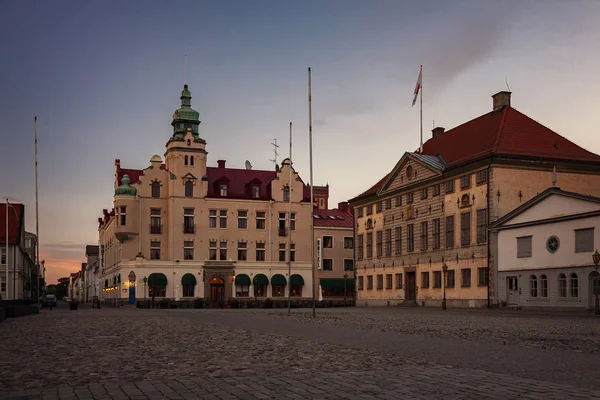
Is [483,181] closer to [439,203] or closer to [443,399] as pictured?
[439,203]

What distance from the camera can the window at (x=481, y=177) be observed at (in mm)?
50938

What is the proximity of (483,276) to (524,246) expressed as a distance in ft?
17.4

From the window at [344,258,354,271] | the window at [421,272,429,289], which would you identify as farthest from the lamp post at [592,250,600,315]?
the window at [344,258,354,271]

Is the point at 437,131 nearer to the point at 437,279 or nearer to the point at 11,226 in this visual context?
the point at 437,279

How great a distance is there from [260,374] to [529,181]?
43.3m

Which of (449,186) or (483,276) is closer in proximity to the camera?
(483,276)

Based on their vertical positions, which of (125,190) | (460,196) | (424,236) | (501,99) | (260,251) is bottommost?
(260,251)

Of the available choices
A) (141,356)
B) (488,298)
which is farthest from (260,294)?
(141,356)

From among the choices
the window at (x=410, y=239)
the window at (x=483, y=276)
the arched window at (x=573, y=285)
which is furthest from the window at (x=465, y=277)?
the arched window at (x=573, y=285)

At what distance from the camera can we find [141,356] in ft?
45.8

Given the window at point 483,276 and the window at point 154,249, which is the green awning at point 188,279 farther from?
the window at point 483,276

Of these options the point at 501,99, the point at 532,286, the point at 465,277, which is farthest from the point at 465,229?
the point at 501,99

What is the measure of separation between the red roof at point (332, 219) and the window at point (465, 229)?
33797mm

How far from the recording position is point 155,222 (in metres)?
76.2
